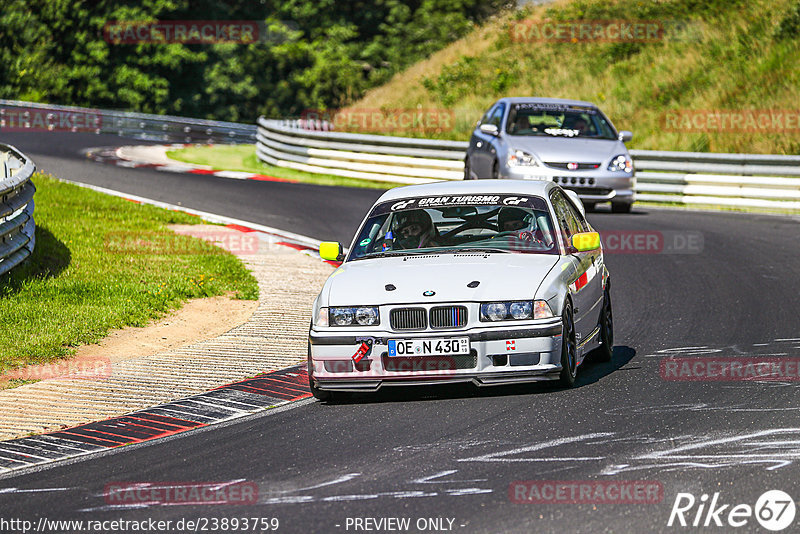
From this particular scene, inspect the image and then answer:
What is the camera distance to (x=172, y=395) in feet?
30.9

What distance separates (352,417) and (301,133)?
20.8m

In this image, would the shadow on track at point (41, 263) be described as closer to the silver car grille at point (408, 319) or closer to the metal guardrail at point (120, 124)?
the silver car grille at point (408, 319)

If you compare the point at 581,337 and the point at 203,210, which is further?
the point at 203,210

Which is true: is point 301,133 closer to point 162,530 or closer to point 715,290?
point 715,290

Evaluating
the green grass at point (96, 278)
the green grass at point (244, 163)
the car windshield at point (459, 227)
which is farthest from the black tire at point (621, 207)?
the car windshield at point (459, 227)

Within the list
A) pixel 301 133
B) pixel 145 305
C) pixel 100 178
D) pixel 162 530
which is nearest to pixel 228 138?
pixel 301 133

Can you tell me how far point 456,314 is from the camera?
329 inches

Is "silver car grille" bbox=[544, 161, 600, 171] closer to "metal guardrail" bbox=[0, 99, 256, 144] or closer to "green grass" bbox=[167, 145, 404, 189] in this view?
"green grass" bbox=[167, 145, 404, 189]

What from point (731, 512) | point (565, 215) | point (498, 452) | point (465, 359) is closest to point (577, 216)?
point (565, 215)

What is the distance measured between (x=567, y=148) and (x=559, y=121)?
1105 mm

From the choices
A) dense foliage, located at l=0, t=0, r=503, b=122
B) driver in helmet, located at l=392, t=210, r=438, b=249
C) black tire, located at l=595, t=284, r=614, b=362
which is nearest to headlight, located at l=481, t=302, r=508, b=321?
driver in helmet, located at l=392, t=210, r=438, b=249

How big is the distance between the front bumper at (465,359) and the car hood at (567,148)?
36.2 feet

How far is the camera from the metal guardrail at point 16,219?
41.6ft

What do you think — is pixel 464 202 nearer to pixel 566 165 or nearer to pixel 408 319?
pixel 408 319
